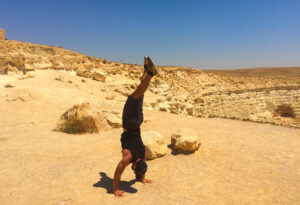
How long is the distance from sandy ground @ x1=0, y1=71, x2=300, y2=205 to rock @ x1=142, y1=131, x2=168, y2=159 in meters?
0.16

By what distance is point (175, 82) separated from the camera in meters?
21.7

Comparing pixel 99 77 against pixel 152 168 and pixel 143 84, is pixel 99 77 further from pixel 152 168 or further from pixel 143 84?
pixel 143 84

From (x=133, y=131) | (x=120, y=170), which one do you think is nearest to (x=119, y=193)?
(x=120, y=170)

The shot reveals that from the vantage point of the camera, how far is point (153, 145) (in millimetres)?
4574

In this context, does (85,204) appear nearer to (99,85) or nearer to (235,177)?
(235,177)

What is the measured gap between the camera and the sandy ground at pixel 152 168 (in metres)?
3.16

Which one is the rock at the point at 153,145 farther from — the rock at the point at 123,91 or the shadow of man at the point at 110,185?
the rock at the point at 123,91

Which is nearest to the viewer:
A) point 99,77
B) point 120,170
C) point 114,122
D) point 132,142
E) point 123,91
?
point 120,170

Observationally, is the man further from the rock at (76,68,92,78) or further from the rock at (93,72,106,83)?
the rock at (76,68,92,78)

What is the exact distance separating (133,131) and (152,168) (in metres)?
1.35

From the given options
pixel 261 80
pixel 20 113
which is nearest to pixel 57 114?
pixel 20 113

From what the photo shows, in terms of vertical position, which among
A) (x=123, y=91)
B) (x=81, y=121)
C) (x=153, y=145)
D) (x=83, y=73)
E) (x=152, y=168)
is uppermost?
(x=83, y=73)

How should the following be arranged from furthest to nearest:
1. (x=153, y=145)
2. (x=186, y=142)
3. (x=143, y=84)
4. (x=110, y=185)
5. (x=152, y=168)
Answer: (x=186, y=142)
(x=153, y=145)
(x=152, y=168)
(x=110, y=185)
(x=143, y=84)

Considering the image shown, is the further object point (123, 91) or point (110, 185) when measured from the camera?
point (123, 91)
